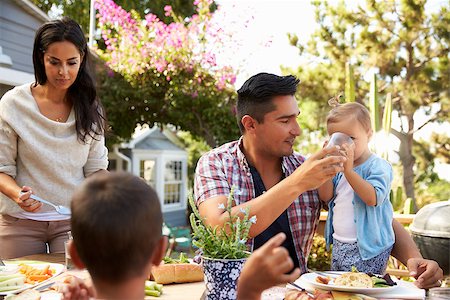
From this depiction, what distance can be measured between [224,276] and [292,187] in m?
0.49

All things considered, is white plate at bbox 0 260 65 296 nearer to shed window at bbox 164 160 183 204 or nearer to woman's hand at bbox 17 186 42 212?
woman's hand at bbox 17 186 42 212

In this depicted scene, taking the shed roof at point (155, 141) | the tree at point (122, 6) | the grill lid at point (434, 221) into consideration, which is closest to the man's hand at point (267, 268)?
the grill lid at point (434, 221)

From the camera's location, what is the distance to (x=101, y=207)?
104cm

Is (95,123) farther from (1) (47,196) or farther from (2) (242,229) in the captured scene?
(2) (242,229)

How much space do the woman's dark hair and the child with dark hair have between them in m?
1.39

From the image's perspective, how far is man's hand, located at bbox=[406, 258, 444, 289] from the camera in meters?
1.77

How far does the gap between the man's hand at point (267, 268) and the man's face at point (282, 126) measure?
124 cm

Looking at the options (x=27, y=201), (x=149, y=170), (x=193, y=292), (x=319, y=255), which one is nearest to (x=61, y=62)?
(x=27, y=201)

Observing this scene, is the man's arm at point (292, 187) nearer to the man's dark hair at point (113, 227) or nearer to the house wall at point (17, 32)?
the man's dark hair at point (113, 227)

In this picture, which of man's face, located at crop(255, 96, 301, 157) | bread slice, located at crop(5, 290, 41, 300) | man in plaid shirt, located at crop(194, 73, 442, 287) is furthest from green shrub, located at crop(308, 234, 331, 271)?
bread slice, located at crop(5, 290, 41, 300)

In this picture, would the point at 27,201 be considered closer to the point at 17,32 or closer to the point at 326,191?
the point at 326,191

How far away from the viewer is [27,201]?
2051mm

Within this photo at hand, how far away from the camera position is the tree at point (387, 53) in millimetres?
12578

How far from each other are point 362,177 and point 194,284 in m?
0.89
